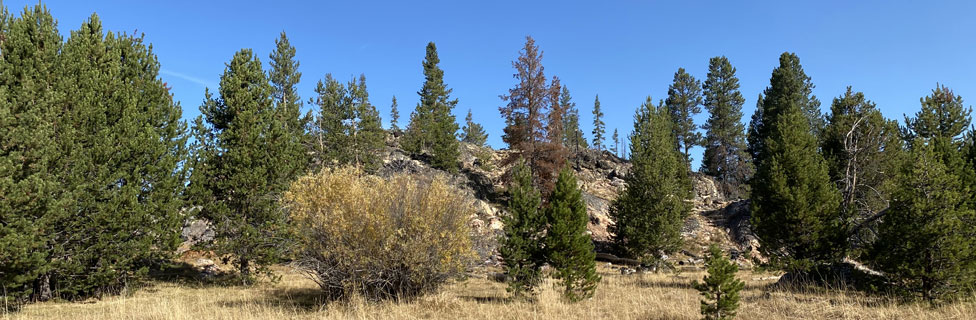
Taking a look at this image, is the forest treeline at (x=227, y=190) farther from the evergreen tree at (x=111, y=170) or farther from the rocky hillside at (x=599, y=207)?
the rocky hillside at (x=599, y=207)

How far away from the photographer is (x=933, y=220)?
9.42m

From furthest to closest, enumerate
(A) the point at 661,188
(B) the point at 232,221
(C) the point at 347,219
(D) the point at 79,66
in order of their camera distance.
→ (A) the point at 661,188
(B) the point at 232,221
(D) the point at 79,66
(C) the point at 347,219

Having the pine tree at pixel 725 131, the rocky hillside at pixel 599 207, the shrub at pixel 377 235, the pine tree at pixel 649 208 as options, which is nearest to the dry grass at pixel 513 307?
the shrub at pixel 377 235

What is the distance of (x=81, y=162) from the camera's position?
12164mm

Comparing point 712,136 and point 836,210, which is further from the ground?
point 712,136

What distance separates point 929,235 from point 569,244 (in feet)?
24.8

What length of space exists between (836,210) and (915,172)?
15.8 ft

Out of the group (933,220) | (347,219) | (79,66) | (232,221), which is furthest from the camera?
(232,221)

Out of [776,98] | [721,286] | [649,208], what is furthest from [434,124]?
[721,286]

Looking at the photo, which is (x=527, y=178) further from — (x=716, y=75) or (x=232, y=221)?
(x=716, y=75)

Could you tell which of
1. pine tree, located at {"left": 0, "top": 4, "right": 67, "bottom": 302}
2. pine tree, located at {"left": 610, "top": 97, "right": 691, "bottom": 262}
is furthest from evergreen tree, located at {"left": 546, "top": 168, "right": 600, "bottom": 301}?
pine tree, located at {"left": 610, "top": 97, "right": 691, "bottom": 262}

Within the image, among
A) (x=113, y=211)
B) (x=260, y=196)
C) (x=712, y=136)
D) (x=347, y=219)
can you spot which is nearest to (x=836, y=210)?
(x=347, y=219)

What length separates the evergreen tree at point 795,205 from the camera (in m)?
13.8

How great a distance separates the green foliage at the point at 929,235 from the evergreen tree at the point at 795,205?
368 cm
